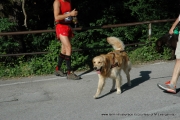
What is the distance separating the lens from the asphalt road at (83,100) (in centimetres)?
491

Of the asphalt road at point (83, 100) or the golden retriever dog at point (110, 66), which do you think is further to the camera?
the golden retriever dog at point (110, 66)

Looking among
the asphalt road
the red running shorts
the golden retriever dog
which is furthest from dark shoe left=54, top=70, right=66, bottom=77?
the golden retriever dog

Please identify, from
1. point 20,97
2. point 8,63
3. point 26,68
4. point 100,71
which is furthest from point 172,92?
point 8,63

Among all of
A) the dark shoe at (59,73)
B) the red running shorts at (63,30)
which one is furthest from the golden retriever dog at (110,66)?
the dark shoe at (59,73)

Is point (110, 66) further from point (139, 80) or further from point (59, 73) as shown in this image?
point (59, 73)

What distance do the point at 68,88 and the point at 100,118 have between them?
1.82m

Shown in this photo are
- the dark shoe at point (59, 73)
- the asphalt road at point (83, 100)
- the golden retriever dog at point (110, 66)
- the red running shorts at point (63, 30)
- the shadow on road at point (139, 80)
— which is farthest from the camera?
the dark shoe at point (59, 73)

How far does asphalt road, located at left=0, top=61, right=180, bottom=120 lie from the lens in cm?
491

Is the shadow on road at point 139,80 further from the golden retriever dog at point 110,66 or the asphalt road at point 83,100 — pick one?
the golden retriever dog at point 110,66

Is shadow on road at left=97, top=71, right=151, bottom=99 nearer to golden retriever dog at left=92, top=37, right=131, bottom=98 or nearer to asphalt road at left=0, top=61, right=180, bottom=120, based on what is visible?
asphalt road at left=0, top=61, right=180, bottom=120

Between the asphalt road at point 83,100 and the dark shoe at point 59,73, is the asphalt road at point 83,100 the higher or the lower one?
the lower one

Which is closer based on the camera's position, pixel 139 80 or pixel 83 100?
pixel 83 100

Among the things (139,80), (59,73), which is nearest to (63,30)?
(59,73)

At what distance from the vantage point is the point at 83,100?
564 centimetres
